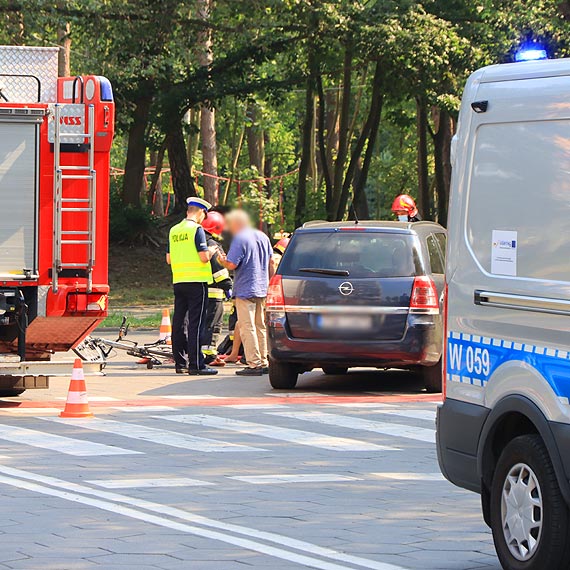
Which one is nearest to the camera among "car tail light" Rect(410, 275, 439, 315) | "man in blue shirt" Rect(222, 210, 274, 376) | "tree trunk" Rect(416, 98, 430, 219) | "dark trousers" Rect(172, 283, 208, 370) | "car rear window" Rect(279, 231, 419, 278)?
"car tail light" Rect(410, 275, 439, 315)

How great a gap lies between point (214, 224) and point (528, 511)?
11332mm

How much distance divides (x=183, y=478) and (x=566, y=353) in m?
3.99

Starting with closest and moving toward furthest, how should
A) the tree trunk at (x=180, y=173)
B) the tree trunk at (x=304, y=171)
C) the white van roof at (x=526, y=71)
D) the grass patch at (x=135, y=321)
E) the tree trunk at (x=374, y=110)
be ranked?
the white van roof at (x=526, y=71), the grass patch at (x=135, y=321), the tree trunk at (x=374, y=110), the tree trunk at (x=180, y=173), the tree trunk at (x=304, y=171)

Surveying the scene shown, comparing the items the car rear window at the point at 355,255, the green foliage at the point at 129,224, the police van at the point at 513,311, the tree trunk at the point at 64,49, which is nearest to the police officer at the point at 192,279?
the car rear window at the point at 355,255

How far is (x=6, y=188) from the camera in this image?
41.9ft

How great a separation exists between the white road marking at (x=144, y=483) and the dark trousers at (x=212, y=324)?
7548 mm

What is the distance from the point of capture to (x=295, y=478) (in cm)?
930

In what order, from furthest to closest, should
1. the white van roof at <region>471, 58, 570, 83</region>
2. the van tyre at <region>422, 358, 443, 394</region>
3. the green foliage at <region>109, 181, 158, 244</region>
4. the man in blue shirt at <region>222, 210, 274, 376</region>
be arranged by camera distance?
1. the green foliage at <region>109, 181, 158, 244</region>
2. the man in blue shirt at <region>222, 210, 274, 376</region>
3. the van tyre at <region>422, 358, 443, 394</region>
4. the white van roof at <region>471, 58, 570, 83</region>

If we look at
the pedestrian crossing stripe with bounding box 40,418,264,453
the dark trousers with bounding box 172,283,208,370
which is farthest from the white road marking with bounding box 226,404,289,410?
the dark trousers with bounding box 172,283,208,370

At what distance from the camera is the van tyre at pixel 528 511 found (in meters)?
5.93

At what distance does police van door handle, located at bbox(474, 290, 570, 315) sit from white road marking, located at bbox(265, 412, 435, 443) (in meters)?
4.53

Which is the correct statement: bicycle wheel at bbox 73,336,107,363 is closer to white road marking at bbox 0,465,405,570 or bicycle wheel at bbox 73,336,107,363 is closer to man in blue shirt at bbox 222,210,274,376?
man in blue shirt at bbox 222,210,274,376

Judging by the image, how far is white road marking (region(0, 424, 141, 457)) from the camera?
33.9 feet

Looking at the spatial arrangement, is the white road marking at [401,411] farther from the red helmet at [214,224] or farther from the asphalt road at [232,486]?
A: the red helmet at [214,224]
